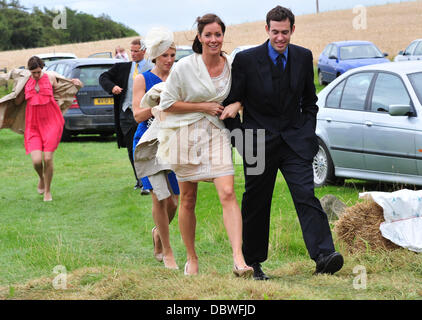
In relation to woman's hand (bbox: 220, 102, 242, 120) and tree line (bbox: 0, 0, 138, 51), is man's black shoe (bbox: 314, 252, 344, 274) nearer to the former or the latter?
woman's hand (bbox: 220, 102, 242, 120)

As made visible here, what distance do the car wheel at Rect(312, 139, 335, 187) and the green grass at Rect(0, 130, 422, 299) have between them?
0.16m

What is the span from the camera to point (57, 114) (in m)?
12.3

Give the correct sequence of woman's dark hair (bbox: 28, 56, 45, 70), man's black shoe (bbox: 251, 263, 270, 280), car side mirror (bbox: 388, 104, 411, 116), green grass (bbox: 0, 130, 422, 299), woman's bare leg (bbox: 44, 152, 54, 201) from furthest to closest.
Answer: woman's bare leg (bbox: 44, 152, 54, 201) → woman's dark hair (bbox: 28, 56, 45, 70) → car side mirror (bbox: 388, 104, 411, 116) → man's black shoe (bbox: 251, 263, 270, 280) → green grass (bbox: 0, 130, 422, 299)

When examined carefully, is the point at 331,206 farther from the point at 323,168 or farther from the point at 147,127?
the point at 323,168

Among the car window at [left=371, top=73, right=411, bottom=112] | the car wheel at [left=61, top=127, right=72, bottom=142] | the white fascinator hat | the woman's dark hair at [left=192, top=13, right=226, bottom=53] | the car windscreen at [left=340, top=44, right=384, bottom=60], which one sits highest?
the woman's dark hair at [left=192, top=13, right=226, bottom=53]

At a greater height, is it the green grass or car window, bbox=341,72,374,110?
car window, bbox=341,72,374,110

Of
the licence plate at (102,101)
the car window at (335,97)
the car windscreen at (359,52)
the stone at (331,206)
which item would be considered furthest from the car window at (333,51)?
the stone at (331,206)

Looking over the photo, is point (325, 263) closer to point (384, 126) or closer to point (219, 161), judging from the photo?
point (219, 161)

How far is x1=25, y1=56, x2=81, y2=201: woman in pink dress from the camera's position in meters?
12.1

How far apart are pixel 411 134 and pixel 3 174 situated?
332 inches

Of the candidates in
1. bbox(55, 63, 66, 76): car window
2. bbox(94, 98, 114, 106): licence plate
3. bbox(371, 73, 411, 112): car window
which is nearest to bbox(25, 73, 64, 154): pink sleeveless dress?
bbox(371, 73, 411, 112): car window

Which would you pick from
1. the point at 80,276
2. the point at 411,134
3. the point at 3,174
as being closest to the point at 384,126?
the point at 411,134

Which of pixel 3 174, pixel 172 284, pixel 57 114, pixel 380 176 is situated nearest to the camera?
pixel 172 284
